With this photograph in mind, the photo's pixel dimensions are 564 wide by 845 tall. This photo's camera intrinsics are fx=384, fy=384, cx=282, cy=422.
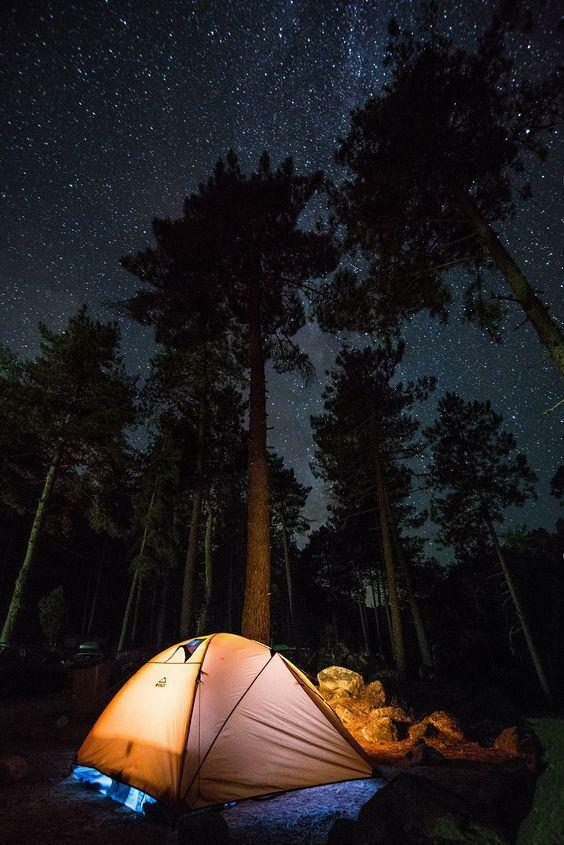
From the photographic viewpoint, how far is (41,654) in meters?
13.3

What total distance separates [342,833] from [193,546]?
14.1 meters

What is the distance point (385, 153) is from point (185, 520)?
2025cm

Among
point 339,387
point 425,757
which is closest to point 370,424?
point 339,387

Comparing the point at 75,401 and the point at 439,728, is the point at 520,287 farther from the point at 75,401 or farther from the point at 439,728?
the point at 75,401

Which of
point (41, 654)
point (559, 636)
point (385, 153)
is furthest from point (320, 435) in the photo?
point (559, 636)

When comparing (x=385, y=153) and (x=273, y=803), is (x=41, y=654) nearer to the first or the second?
(x=273, y=803)

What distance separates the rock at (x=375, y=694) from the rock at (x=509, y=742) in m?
2.62

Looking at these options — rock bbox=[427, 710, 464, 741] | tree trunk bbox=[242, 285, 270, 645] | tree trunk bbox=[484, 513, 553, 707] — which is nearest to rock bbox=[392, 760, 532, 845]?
tree trunk bbox=[242, 285, 270, 645]

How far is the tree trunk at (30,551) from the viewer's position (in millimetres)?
12547

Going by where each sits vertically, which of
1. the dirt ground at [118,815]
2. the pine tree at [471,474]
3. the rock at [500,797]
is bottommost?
the dirt ground at [118,815]

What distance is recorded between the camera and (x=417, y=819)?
2.57 meters

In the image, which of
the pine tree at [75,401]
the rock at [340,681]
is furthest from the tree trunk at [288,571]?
the rock at [340,681]

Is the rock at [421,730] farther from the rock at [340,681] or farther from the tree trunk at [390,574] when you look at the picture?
the tree trunk at [390,574]

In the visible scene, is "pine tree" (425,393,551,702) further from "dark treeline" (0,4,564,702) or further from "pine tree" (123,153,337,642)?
"pine tree" (123,153,337,642)
